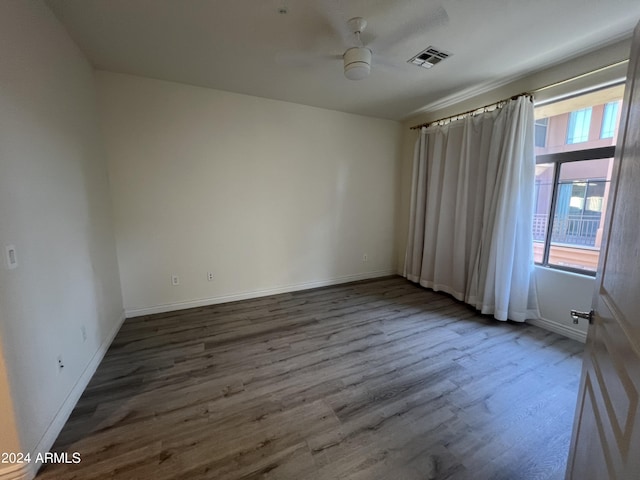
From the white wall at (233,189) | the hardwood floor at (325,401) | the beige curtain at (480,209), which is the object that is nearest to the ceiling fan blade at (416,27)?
the beige curtain at (480,209)

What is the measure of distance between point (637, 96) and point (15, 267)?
2558 millimetres

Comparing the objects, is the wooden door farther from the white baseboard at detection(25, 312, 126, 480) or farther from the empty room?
the white baseboard at detection(25, 312, 126, 480)

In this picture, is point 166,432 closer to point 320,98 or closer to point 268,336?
point 268,336

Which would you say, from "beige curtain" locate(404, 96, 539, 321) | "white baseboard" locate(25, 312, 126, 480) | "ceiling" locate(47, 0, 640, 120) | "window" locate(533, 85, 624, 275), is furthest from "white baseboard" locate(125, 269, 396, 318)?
"ceiling" locate(47, 0, 640, 120)

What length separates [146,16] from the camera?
180 centimetres

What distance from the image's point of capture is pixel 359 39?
2.00m

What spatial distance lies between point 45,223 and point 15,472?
1.25 metres

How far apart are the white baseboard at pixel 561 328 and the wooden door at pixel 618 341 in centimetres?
207

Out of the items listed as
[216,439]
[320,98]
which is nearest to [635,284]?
[216,439]

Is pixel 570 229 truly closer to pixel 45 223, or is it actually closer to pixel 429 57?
pixel 429 57

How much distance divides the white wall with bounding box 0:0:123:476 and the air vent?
2.70 meters

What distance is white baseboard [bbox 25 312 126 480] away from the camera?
1298 millimetres

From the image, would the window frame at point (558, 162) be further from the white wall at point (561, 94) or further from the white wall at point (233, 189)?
the white wall at point (233, 189)

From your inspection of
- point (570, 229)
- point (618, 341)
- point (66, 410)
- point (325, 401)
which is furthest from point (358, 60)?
point (66, 410)
